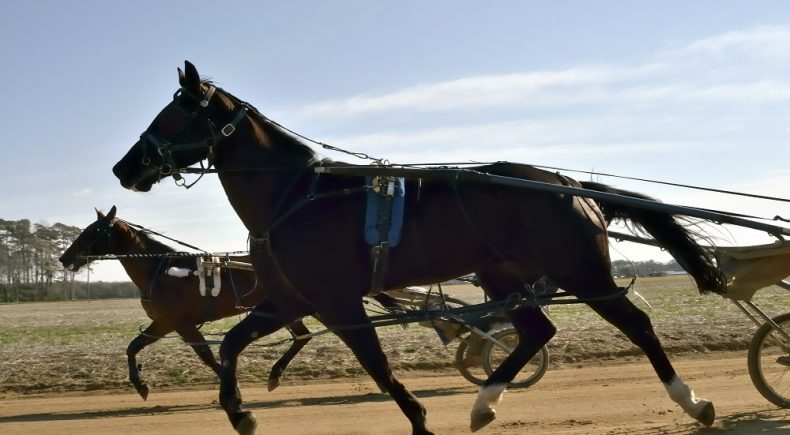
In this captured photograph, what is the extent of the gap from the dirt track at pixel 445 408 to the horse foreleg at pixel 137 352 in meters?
0.20

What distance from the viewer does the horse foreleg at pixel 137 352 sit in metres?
10.3

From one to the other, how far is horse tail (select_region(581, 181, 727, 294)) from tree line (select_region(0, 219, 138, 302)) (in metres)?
61.5

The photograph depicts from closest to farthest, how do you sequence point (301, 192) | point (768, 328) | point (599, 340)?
point (301, 192) → point (768, 328) → point (599, 340)

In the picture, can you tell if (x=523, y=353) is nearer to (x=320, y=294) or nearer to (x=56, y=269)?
(x=320, y=294)

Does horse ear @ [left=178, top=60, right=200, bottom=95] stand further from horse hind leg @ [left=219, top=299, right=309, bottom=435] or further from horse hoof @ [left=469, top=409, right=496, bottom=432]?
horse hoof @ [left=469, top=409, right=496, bottom=432]

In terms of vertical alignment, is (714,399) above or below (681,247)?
below

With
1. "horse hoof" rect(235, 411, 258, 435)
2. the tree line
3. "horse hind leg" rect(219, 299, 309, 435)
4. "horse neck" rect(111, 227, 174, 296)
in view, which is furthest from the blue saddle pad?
the tree line

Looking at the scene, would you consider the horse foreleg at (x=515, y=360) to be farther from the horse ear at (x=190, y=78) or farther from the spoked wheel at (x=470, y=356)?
the spoked wheel at (x=470, y=356)

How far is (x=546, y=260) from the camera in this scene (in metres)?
Result: 5.95

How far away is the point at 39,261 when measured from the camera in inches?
2675

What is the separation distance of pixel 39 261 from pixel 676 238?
224ft

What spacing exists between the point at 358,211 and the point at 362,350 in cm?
98

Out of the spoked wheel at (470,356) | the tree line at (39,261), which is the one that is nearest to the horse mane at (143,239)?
the spoked wheel at (470,356)

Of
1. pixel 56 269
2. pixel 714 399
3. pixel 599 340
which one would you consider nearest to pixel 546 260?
pixel 714 399
